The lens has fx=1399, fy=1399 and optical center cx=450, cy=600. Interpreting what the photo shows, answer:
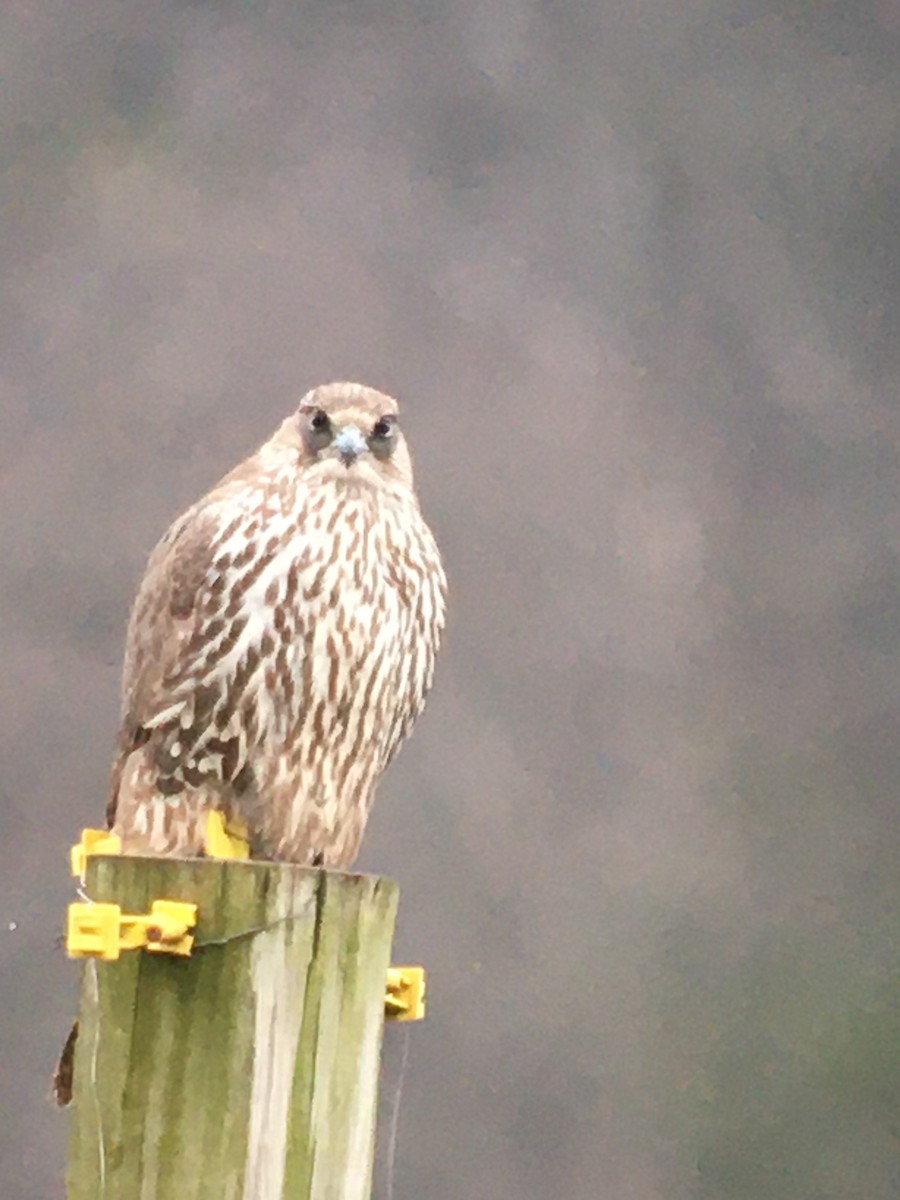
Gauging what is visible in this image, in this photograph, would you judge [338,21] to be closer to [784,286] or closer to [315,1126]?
[784,286]

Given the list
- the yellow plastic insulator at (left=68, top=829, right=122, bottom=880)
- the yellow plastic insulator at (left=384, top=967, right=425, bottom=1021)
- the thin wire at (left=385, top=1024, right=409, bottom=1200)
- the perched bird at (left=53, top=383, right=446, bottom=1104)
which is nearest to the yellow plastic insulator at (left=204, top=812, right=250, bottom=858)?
the perched bird at (left=53, top=383, right=446, bottom=1104)

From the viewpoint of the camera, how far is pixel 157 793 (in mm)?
1583

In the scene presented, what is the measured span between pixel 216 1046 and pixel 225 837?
478 mm

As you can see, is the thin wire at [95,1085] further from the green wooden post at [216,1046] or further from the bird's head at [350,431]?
the bird's head at [350,431]

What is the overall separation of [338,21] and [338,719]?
1736 mm

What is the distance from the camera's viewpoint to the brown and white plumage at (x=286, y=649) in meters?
1.54

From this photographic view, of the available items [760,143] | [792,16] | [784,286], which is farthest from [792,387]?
[792,16]

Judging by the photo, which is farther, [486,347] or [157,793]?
[486,347]

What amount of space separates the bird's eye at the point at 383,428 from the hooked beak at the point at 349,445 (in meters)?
0.04

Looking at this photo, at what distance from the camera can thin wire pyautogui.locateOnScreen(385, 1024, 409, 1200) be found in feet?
7.82

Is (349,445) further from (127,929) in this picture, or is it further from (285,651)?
(127,929)

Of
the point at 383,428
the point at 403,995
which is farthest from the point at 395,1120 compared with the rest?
the point at 383,428

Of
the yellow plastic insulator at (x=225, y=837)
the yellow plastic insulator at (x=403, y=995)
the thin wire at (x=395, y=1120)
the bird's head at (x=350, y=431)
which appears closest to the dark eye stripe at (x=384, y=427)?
the bird's head at (x=350, y=431)

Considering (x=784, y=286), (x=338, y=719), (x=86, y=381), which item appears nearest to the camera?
(x=338, y=719)
